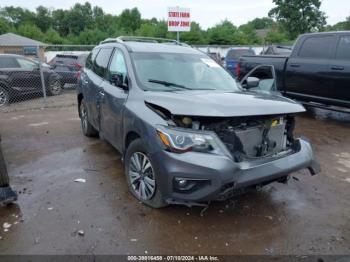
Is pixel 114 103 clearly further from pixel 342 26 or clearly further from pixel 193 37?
pixel 342 26

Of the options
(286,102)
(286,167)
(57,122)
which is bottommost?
(57,122)

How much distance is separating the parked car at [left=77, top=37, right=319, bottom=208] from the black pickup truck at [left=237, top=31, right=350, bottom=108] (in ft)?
12.1

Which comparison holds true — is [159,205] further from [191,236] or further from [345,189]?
[345,189]

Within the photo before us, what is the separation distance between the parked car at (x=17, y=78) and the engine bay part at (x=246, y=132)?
8.99 m

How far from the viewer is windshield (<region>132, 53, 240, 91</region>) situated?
4117mm

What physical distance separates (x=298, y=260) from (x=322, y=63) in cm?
570

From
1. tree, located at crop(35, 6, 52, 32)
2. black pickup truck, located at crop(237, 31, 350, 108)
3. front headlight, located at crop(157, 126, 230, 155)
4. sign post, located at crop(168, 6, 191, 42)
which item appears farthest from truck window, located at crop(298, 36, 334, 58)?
tree, located at crop(35, 6, 52, 32)

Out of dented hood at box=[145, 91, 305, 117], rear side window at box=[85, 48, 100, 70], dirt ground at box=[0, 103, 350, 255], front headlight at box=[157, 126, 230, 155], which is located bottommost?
dirt ground at box=[0, 103, 350, 255]

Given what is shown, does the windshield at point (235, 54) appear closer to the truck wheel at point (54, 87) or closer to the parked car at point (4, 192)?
the truck wheel at point (54, 87)

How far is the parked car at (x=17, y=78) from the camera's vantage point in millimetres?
10398

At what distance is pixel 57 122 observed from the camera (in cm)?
813

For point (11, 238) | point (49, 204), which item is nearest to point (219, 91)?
point (49, 204)

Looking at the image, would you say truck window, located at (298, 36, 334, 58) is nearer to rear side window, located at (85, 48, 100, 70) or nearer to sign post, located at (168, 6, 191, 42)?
sign post, located at (168, 6, 191, 42)

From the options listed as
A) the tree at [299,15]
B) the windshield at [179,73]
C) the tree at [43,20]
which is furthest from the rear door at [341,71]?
A: the tree at [43,20]
